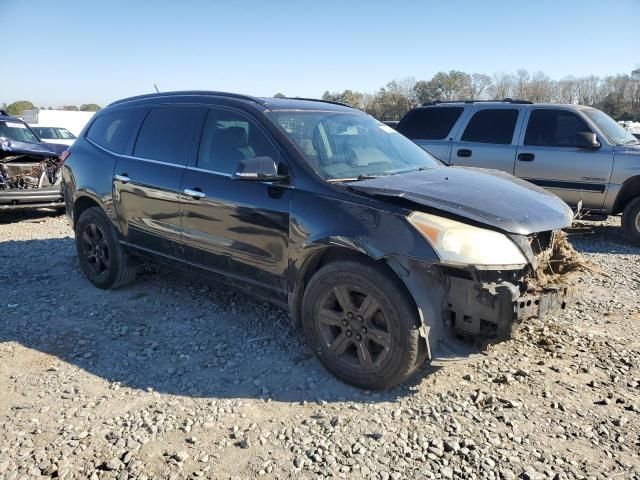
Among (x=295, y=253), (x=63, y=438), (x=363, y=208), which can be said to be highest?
(x=363, y=208)

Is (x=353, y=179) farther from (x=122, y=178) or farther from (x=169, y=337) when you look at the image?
(x=122, y=178)

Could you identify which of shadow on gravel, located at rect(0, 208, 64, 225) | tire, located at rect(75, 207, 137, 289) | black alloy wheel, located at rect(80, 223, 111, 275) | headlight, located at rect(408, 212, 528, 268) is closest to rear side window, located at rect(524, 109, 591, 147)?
headlight, located at rect(408, 212, 528, 268)

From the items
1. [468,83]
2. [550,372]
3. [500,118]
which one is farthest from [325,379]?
[468,83]

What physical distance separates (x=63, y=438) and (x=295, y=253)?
5.62 ft

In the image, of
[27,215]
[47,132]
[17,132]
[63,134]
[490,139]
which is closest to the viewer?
[490,139]

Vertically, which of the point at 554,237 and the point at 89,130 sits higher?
the point at 89,130

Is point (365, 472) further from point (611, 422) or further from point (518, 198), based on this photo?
point (518, 198)

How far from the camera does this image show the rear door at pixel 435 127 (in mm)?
8227

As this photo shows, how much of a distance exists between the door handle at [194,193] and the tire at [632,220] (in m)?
6.11

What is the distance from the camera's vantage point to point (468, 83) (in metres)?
41.3

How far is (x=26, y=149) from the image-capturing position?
891 centimetres

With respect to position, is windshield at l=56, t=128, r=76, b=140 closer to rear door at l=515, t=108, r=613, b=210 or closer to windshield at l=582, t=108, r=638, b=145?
rear door at l=515, t=108, r=613, b=210

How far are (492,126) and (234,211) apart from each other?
552 centimetres

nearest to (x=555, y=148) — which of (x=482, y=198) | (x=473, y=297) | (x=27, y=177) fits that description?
(x=482, y=198)
